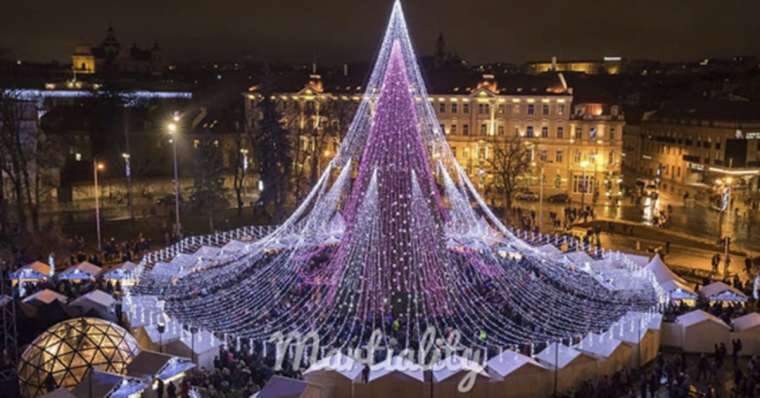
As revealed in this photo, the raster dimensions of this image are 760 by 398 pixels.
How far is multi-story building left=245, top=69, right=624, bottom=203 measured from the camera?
183ft

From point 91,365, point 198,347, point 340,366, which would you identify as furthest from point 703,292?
point 91,365

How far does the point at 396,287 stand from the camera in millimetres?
23000

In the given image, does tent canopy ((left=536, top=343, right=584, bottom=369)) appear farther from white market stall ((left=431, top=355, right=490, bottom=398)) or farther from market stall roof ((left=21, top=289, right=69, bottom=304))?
market stall roof ((left=21, top=289, right=69, bottom=304))

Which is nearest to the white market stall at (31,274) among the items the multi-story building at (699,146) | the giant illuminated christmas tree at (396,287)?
the giant illuminated christmas tree at (396,287)

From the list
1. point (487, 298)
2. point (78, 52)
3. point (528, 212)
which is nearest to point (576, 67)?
point (78, 52)

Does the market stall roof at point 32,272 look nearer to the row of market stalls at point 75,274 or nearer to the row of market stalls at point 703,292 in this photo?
the row of market stalls at point 75,274

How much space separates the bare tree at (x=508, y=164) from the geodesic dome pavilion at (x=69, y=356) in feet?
102

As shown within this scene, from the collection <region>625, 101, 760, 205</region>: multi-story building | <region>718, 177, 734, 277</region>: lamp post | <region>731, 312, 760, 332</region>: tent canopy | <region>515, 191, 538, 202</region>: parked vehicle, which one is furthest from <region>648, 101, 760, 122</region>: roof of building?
<region>731, 312, 760, 332</region>: tent canopy

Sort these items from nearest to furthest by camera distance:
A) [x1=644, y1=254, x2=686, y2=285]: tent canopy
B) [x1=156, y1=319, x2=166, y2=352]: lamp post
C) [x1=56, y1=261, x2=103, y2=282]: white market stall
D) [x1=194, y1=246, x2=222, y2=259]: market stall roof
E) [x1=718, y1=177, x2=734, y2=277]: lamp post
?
[x1=156, y1=319, x2=166, y2=352]: lamp post
[x1=644, y1=254, x2=686, y2=285]: tent canopy
[x1=56, y1=261, x2=103, y2=282]: white market stall
[x1=194, y1=246, x2=222, y2=259]: market stall roof
[x1=718, y1=177, x2=734, y2=277]: lamp post

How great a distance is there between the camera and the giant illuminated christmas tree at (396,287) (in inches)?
847

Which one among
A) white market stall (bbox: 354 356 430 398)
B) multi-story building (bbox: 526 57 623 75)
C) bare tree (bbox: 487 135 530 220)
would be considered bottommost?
white market stall (bbox: 354 356 430 398)

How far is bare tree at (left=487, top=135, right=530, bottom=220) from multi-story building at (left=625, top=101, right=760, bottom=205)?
49.8 feet

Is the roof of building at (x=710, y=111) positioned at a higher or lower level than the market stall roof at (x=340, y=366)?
higher

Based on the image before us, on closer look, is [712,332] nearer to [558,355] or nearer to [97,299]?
[558,355]
